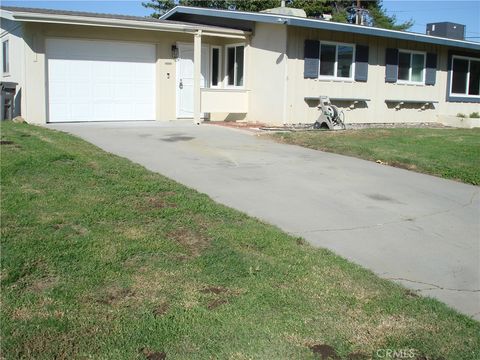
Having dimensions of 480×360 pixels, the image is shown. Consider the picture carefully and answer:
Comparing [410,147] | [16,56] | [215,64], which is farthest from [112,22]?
[410,147]

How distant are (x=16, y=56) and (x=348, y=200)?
12.3 metres

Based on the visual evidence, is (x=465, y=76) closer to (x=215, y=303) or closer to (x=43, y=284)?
(x=215, y=303)

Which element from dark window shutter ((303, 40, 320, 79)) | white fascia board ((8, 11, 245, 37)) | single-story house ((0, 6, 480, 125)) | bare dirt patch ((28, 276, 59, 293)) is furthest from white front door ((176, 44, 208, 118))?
bare dirt patch ((28, 276, 59, 293))

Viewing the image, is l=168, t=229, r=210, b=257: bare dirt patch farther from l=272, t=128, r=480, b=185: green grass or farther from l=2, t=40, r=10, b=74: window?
l=2, t=40, r=10, b=74: window

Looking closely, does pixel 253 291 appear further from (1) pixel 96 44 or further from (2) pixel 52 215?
(1) pixel 96 44

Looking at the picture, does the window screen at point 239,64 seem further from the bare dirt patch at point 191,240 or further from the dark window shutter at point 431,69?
the bare dirt patch at point 191,240

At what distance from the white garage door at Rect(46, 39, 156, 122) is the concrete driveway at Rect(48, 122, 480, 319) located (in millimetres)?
3528

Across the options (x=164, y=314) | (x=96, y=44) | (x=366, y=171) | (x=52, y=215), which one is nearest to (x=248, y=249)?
(x=164, y=314)

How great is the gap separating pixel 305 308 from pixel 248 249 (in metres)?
1.26

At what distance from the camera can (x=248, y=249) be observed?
5195 mm

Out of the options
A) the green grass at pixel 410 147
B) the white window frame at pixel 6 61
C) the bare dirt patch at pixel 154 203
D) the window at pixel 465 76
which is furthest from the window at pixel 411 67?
the bare dirt patch at pixel 154 203

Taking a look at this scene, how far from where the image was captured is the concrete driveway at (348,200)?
5.25 metres

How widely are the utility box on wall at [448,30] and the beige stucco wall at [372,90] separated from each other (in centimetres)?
192

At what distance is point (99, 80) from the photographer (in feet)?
53.7
